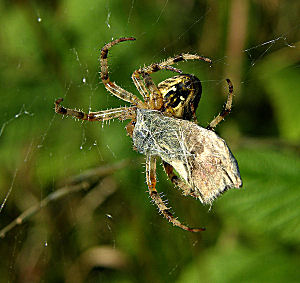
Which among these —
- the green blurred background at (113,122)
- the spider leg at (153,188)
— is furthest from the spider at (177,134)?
the green blurred background at (113,122)

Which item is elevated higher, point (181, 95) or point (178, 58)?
point (178, 58)

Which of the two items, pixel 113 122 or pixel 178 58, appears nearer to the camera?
pixel 178 58

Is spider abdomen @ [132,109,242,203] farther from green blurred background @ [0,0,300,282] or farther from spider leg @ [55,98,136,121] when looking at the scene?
green blurred background @ [0,0,300,282]

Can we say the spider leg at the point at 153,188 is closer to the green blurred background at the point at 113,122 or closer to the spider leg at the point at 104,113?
the spider leg at the point at 104,113

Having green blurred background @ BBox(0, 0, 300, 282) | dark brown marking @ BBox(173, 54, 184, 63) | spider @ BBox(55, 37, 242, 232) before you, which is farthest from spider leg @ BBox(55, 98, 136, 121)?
green blurred background @ BBox(0, 0, 300, 282)

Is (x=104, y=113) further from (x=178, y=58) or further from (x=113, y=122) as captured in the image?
(x=113, y=122)

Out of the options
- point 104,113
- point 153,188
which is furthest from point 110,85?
point 153,188

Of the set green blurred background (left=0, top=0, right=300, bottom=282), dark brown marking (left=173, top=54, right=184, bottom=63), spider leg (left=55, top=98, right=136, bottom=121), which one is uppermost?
dark brown marking (left=173, top=54, right=184, bottom=63)

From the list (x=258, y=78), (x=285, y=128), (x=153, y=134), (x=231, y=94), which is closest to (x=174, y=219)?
(x=153, y=134)
